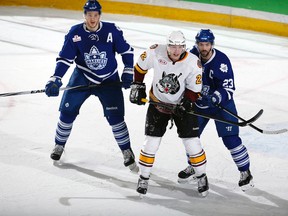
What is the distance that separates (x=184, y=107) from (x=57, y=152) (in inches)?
41.0

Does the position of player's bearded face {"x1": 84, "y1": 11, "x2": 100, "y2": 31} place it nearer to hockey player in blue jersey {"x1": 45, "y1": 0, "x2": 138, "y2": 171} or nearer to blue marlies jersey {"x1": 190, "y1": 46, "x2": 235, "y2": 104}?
hockey player in blue jersey {"x1": 45, "y1": 0, "x2": 138, "y2": 171}

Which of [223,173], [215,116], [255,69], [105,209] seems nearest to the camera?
[105,209]

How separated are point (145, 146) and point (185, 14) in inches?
242

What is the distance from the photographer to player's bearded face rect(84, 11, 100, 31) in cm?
345

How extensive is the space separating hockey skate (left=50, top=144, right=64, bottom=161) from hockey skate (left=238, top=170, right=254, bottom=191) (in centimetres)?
117

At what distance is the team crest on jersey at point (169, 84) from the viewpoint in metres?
3.05

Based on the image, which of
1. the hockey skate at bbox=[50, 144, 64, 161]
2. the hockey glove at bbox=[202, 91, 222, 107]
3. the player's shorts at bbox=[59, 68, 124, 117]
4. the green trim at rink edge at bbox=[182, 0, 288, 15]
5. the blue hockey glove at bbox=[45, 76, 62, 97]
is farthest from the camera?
the green trim at rink edge at bbox=[182, 0, 288, 15]

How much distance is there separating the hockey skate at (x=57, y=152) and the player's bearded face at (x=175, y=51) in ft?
3.61

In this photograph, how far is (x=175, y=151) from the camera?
395 centimetres

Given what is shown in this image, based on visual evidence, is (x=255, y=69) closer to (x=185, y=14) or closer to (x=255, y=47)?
(x=255, y=47)

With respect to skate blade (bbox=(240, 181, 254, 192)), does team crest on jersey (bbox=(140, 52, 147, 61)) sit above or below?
above

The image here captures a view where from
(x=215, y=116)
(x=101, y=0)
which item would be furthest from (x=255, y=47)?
(x=215, y=116)

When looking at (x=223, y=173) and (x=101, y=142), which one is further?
(x=101, y=142)

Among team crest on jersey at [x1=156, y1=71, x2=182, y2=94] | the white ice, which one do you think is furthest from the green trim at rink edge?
team crest on jersey at [x1=156, y1=71, x2=182, y2=94]
